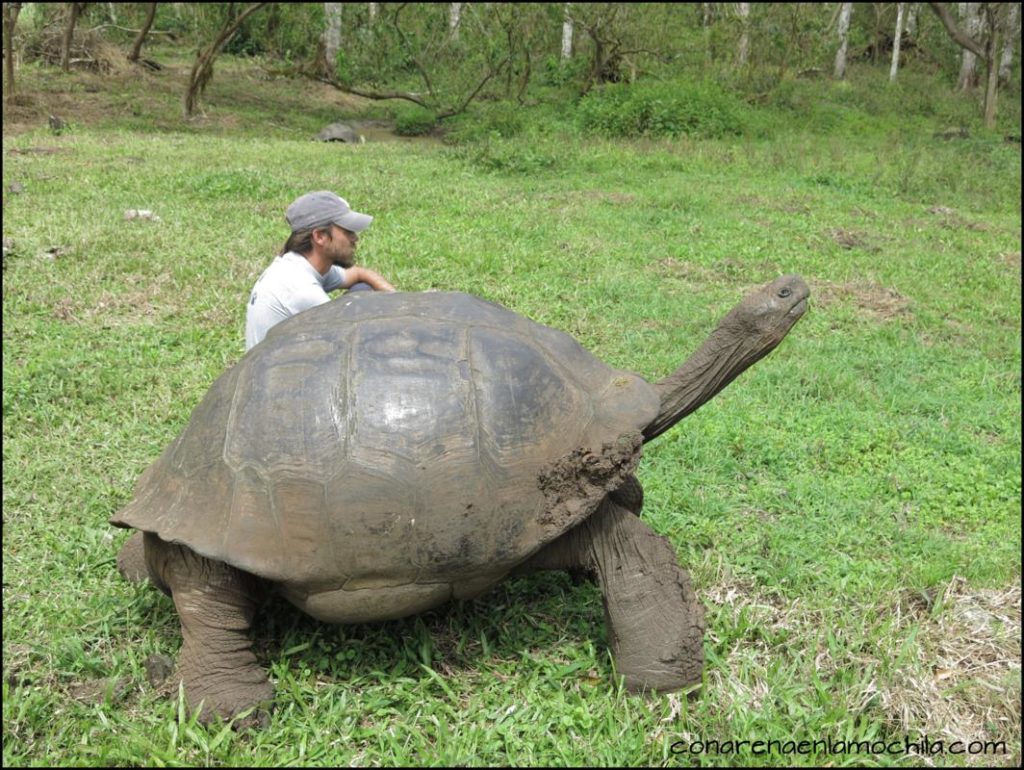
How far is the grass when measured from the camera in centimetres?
261

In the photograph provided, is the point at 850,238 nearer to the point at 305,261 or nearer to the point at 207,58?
the point at 305,261

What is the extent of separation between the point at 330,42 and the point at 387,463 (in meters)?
17.0

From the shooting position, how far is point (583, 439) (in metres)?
2.68

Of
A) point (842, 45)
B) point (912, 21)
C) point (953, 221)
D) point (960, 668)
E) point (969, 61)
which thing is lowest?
point (960, 668)

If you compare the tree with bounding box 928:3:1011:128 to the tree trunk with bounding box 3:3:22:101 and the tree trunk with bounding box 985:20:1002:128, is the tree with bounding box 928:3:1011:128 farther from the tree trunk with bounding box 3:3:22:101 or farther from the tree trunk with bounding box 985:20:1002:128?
the tree trunk with bounding box 3:3:22:101

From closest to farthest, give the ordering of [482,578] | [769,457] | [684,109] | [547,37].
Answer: [482,578]
[769,457]
[684,109]
[547,37]

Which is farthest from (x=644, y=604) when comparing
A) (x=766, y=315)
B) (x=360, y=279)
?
(x=360, y=279)

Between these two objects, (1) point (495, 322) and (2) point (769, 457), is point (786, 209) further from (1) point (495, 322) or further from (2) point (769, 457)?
(1) point (495, 322)

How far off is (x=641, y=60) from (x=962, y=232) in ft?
31.9

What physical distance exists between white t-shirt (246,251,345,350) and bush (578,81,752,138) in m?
10.0

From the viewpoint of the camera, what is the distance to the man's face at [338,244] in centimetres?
379

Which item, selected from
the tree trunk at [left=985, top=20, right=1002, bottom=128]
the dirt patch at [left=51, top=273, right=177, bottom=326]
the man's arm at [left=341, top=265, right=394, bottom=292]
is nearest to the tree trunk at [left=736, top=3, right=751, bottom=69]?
the tree trunk at [left=985, top=20, right=1002, bottom=128]

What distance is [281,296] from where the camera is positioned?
11.9ft

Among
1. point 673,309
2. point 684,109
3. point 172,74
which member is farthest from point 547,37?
point 673,309
